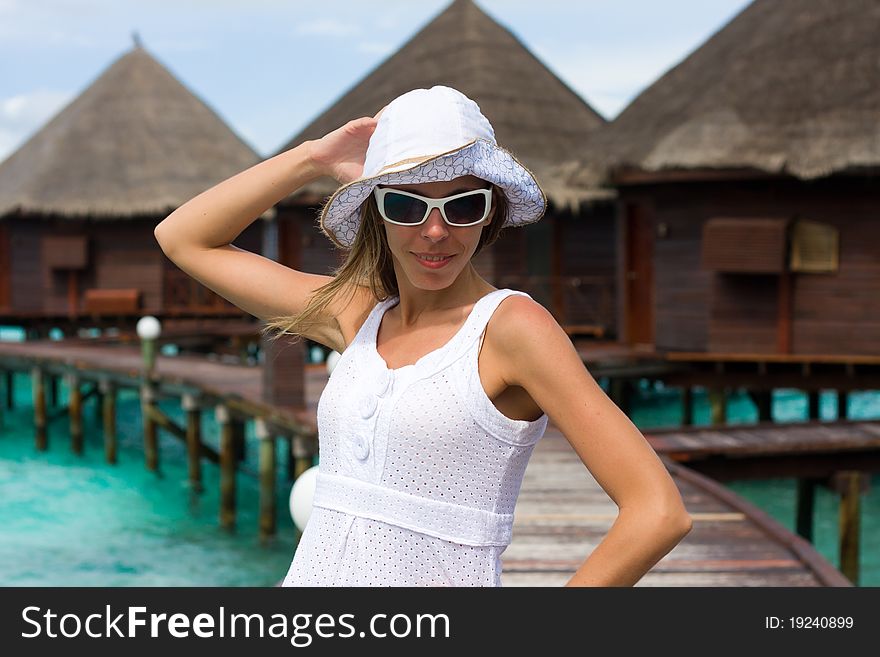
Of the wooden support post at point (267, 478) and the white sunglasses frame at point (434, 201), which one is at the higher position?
the white sunglasses frame at point (434, 201)

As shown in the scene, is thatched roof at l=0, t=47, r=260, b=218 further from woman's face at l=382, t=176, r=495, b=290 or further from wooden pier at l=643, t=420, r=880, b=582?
woman's face at l=382, t=176, r=495, b=290

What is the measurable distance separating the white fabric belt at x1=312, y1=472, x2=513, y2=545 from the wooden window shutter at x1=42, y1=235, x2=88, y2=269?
21855mm

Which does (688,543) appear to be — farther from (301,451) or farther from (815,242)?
(815,242)

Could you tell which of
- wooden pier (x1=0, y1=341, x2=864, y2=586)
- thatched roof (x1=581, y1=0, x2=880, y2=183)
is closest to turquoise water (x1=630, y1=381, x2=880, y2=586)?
thatched roof (x1=581, y1=0, x2=880, y2=183)

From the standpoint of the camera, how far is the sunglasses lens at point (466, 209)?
72.3 inches

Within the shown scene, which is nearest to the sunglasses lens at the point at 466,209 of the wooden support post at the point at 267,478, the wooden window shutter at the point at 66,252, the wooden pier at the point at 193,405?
the wooden pier at the point at 193,405

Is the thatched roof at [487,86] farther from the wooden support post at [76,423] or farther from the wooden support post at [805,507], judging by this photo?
the wooden support post at [805,507]

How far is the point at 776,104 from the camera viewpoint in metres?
14.5

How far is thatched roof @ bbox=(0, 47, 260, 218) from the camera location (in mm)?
22812

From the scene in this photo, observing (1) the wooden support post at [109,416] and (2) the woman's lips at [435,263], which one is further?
(1) the wooden support post at [109,416]

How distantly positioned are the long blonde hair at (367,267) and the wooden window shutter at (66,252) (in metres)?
21.6

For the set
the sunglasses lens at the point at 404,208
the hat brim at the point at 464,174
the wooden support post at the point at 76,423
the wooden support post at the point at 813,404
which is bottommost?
the wooden support post at the point at 76,423

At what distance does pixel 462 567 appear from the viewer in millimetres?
1813
